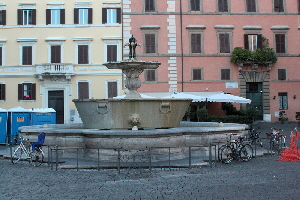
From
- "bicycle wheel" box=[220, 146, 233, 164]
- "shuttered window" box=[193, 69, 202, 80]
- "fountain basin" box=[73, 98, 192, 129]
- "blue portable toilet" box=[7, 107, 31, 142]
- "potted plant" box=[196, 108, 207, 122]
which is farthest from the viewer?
"shuttered window" box=[193, 69, 202, 80]

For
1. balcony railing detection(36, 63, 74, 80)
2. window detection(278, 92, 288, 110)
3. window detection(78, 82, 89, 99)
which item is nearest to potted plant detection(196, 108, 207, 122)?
window detection(278, 92, 288, 110)

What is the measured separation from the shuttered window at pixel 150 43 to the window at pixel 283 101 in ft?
33.4

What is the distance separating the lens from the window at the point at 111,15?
3184 cm

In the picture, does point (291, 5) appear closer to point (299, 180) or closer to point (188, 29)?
point (188, 29)

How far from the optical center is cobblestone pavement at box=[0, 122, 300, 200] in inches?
287

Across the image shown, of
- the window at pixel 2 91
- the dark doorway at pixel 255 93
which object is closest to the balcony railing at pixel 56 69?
the window at pixel 2 91

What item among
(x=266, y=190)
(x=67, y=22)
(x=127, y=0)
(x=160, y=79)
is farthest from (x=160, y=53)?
(x=266, y=190)

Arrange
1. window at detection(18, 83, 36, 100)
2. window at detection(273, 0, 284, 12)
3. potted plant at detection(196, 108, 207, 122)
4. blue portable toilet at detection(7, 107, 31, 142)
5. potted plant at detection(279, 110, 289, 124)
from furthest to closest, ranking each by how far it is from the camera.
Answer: window at detection(273, 0, 284, 12) → window at detection(18, 83, 36, 100) → potted plant at detection(279, 110, 289, 124) → potted plant at detection(196, 108, 207, 122) → blue portable toilet at detection(7, 107, 31, 142)

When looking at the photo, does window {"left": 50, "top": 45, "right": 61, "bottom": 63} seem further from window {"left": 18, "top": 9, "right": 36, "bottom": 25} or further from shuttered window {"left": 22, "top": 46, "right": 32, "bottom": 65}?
window {"left": 18, "top": 9, "right": 36, "bottom": 25}

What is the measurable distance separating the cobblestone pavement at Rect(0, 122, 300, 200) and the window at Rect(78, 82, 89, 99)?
21019 millimetres

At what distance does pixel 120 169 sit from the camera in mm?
10266

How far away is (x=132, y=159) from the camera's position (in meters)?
11.0

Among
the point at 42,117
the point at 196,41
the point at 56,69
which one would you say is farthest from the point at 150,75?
the point at 42,117

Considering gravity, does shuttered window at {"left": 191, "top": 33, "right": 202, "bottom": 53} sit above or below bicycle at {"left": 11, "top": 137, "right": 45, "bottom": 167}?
above
